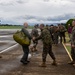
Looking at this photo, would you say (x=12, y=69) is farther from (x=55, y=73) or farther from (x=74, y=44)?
(x=74, y=44)

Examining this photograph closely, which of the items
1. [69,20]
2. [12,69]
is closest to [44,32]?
[12,69]

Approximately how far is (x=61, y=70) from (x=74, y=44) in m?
1.40

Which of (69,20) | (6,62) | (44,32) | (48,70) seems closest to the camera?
(48,70)

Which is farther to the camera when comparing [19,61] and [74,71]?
[19,61]

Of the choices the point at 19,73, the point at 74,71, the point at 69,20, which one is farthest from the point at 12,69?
the point at 69,20

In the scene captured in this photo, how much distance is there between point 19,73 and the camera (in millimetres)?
10984

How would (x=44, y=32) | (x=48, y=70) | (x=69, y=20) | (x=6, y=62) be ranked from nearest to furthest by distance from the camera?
(x=48, y=70)
(x=44, y=32)
(x=6, y=62)
(x=69, y=20)

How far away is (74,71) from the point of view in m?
11.5

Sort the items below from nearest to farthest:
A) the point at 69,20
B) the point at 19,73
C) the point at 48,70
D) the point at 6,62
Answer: the point at 19,73 → the point at 48,70 → the point at 6,62 → the point at 69,20

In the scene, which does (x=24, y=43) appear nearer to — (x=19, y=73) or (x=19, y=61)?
(x=19, y=61)

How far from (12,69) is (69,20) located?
32499 mm

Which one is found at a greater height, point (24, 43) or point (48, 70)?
point (24, 43)

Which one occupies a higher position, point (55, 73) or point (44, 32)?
point (44, 32)

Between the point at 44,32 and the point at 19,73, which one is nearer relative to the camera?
the point at 19,73
